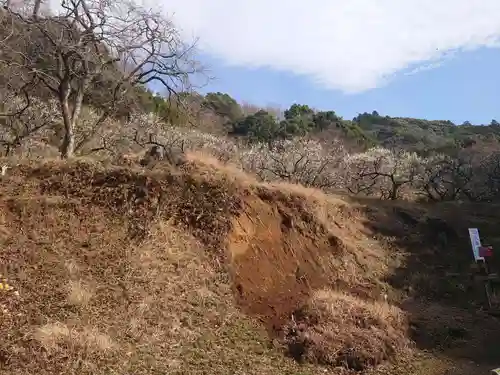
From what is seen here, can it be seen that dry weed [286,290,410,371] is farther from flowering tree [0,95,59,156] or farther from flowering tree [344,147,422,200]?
flowering tree [344,147,422,200]

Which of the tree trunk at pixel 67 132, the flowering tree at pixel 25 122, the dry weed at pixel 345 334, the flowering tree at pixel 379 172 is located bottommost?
the dry weed at pixel 345 334

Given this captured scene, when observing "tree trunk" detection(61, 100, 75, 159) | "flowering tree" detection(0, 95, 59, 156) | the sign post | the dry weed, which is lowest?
the dry weed

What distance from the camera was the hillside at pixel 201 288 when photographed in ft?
28.8

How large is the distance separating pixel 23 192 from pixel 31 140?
975 centimetres

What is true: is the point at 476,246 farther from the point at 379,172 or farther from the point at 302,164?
the point at 379,172

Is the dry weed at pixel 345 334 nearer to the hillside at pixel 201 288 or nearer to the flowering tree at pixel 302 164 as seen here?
the hillside at pixel 201 288

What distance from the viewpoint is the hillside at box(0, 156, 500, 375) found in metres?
8.77

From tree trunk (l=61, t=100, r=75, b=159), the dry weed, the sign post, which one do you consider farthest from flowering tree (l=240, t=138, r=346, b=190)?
→ the dry weed

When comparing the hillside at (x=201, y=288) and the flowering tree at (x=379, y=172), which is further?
the flowering tree at (x=379, y=172)

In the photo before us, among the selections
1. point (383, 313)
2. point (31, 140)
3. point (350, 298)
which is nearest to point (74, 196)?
point (350, 298)

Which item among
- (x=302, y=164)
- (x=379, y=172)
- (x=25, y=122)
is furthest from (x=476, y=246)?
(x=25, y=122)

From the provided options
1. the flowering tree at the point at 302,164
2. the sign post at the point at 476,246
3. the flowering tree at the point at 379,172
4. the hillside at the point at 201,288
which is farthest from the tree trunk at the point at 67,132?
the flowering tree at the point at 379,172

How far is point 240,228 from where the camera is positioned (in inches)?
527

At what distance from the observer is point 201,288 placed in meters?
11.2
